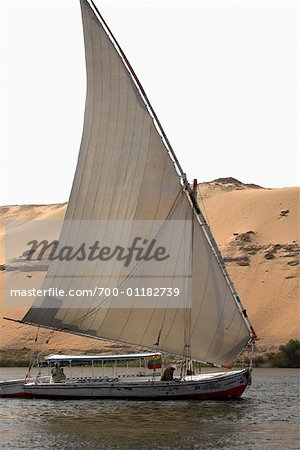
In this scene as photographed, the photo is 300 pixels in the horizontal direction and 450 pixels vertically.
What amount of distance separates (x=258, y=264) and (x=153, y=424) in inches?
1779

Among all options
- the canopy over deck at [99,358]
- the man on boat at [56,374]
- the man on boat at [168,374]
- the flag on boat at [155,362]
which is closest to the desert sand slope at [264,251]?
the man on boat at [56,374]

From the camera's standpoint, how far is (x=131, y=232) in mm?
35812

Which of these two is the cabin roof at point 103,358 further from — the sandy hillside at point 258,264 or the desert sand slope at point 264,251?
the sandy hillside at point 258,264

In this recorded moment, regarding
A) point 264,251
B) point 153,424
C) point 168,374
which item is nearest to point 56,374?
point 168,374

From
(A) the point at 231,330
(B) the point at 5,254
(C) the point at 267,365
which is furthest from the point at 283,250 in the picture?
(A) the point at 231,330

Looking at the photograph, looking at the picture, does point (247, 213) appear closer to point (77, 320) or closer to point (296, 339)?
point (296, 339)

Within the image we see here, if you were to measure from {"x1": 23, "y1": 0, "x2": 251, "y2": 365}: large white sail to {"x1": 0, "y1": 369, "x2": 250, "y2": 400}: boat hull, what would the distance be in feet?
2.76

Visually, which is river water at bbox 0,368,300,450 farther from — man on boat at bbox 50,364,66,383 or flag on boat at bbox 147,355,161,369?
flag on boat at bbox 147,355,161,369

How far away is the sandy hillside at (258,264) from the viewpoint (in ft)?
220

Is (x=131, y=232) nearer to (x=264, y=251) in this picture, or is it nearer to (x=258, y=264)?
(x=258, y=264)

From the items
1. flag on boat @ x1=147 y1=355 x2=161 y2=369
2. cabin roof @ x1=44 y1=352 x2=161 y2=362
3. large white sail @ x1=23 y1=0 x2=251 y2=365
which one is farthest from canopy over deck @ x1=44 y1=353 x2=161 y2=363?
large white sail @ x1=23 y1=0 x2=251 y2=365

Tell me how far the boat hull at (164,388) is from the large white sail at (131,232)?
0.84 metres

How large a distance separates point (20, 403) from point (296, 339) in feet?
98.3

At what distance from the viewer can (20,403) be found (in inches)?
1427
